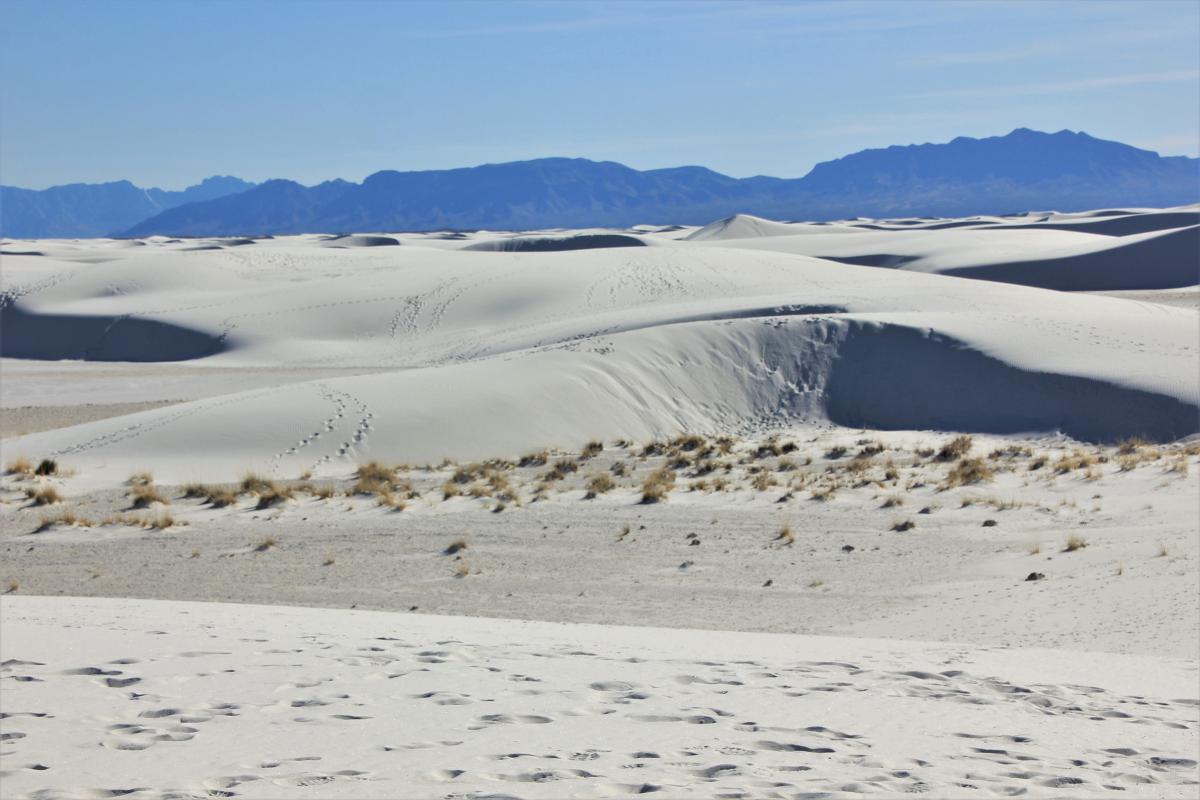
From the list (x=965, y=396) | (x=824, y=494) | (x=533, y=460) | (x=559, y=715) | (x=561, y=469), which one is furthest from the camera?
(x=965, y=396)

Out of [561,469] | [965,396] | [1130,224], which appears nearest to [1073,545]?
[561,469]

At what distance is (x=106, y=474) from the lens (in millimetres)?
15891

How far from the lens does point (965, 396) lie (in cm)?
2122

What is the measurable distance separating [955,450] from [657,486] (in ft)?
16.7

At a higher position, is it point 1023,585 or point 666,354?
point 666,354

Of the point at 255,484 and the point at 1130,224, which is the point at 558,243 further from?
the point at 255,484

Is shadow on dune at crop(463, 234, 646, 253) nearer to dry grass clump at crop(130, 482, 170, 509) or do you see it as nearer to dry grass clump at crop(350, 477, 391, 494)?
dry grass clump at crop(350, 477, 391, 494)

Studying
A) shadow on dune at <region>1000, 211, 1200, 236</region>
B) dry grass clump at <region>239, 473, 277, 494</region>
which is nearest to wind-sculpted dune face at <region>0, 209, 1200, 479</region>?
dry grass clump at <region>239, 473, 277, 494</region>

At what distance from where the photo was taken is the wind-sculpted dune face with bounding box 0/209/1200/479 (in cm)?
1852

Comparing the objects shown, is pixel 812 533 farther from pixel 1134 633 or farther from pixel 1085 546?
pixel 1134 633

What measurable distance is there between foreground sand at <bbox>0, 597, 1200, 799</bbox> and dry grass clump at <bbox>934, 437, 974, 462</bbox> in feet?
27.8

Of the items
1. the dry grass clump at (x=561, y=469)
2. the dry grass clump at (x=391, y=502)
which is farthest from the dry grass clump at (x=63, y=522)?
the dry grass clump at (x=561, y=469)

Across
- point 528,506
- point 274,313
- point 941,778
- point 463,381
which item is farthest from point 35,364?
point 941,778

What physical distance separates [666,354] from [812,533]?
12.0m
